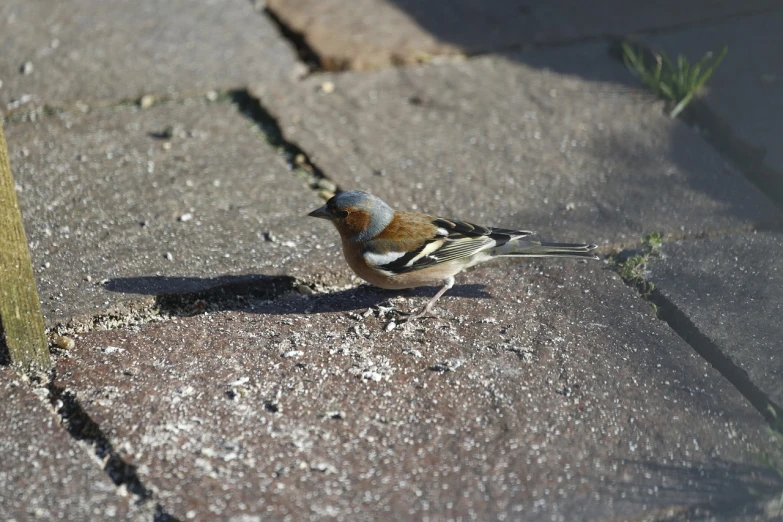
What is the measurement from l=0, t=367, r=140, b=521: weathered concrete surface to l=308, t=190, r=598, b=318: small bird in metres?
1.38

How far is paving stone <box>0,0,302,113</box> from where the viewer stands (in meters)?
5.27

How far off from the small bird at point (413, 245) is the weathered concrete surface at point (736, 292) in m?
0.41

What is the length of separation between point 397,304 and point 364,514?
126 centimetres

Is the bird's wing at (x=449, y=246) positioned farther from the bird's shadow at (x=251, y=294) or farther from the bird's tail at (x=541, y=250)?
the bird's shadow at (x=251, y=294)

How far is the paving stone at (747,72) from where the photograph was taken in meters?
4.91

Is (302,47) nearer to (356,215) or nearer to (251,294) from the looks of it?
(356,215)

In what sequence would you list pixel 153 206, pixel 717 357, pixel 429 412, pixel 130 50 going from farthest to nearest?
1. pixel 130 50
2. pixel 153 206
3. pixel 717 357
4. pixel 429 412

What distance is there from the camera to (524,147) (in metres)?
4.94

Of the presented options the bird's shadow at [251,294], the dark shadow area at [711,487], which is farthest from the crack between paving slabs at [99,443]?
the dark shadow area at [711,487]

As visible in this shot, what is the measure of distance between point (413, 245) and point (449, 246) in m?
0.16

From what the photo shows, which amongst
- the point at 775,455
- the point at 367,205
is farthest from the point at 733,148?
the point at 775,455

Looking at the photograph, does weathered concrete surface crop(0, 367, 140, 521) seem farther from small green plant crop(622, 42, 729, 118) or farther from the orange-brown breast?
small green plant crop(622, 42, 729, 118)

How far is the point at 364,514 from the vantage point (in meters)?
2.74

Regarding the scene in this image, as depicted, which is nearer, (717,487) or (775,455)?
(717,487)
